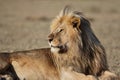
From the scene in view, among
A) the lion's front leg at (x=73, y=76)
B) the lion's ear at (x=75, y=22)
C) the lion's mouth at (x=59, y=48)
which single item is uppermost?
the lion's ear at (x=75, y=22)

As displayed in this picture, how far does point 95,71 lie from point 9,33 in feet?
34.0

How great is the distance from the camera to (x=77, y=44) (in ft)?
27.9

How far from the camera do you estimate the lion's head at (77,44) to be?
8500 millimetres

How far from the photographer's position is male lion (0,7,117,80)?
27.9ft

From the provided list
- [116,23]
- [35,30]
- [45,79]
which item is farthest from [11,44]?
[116,23]

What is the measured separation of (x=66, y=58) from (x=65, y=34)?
0.41 meters

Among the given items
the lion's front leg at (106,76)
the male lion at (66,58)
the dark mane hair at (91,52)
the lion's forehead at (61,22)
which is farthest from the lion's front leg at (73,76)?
the lion's forehead at (61,22)

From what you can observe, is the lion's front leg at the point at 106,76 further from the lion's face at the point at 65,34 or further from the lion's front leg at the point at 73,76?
the lion's face at the point at 65,34

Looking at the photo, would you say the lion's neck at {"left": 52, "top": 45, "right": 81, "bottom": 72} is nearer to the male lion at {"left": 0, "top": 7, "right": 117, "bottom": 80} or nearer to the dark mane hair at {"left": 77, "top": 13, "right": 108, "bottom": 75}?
the male lion at {"left": 0, "top": 7, "right": 117, "bottom": 80}

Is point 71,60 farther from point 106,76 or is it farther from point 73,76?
point 106,76

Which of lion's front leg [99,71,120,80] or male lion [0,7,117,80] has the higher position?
male lion [0,7,117,80]

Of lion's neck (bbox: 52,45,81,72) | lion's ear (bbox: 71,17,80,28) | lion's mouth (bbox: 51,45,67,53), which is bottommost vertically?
lion's neck (bbox: 52,45,81,72)

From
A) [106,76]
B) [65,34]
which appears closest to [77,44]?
[65,34]

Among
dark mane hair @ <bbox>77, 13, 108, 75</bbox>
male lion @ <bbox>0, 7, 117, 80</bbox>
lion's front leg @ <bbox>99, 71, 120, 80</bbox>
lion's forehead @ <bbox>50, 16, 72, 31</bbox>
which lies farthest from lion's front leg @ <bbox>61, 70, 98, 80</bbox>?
lion's forehead @ <bbox>50, 16, 72, 31</bbox>
